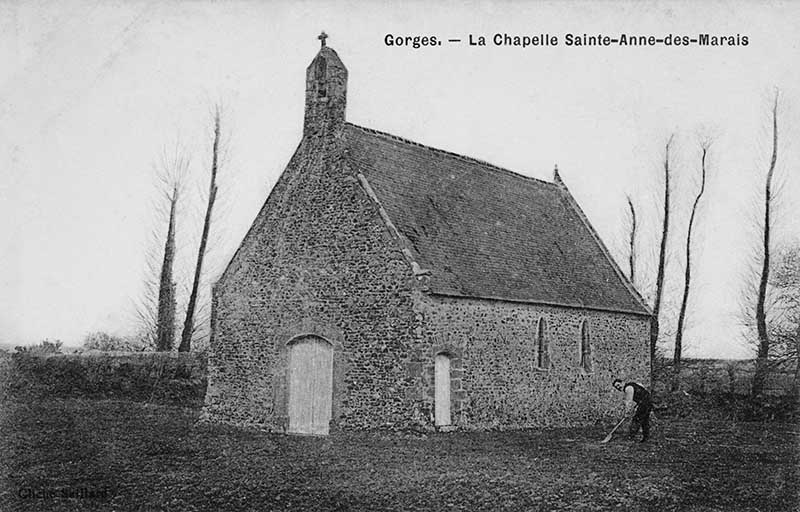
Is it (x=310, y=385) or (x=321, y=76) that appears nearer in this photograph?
(x=310, y=385)

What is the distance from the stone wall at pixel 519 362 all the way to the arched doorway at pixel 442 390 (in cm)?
19

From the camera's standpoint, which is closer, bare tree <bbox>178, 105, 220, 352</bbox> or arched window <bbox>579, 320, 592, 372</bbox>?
arched window <bbox>579, 320, 592, 372</bbox>

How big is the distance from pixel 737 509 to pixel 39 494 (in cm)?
1210

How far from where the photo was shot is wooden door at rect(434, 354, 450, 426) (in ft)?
77.5

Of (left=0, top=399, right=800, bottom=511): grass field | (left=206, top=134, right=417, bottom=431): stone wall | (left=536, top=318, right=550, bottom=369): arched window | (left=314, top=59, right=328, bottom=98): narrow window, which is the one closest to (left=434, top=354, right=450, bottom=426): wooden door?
(left=0, top=399, right=800, bottom=511): grass field

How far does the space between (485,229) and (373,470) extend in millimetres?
12910

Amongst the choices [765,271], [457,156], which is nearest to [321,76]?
[457,156]

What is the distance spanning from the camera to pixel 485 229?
Answer: 92.9 ft

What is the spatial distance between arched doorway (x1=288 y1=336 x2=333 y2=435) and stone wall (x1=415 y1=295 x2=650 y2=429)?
3199 millimetres

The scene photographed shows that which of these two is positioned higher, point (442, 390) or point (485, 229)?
point (485, 229)

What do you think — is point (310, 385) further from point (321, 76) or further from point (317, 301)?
point (321, 76)

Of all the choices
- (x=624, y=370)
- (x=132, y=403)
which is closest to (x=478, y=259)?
(x=624, y=370)

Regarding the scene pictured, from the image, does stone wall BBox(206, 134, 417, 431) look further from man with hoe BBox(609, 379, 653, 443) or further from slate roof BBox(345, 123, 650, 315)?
man with hoe BBox(609, 379, 653, 443)

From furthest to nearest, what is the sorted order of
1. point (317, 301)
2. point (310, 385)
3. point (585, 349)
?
point (585, 349), point (317, 301), point (310, 385)
